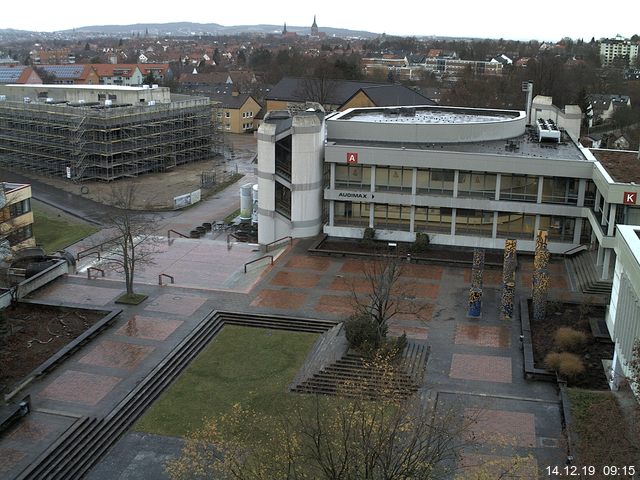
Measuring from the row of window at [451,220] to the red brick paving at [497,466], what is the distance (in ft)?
75.0

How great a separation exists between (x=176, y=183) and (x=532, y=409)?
4909 centimetres

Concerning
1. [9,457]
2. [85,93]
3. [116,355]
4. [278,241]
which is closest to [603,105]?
[85,93]

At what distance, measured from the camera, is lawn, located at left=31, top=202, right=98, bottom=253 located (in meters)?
49.5

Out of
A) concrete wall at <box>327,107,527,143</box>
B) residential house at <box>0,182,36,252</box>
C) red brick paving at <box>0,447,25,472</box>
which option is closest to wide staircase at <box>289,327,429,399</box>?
red brick paving at <box>0,447,25,472</box>

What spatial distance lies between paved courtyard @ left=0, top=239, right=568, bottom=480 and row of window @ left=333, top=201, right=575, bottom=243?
2.73 m

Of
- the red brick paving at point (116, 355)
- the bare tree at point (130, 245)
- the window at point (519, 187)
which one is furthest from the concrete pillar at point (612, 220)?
the bare tree at point (130, 245)

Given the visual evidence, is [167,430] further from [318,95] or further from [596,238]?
[318,95]

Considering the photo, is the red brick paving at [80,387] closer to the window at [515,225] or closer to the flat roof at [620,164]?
the window at [515,225]

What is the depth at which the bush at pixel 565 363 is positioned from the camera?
27928 millimetres

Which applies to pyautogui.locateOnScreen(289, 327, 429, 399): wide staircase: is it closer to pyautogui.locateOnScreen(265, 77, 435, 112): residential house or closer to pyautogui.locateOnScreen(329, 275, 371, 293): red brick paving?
pyautogui.locateOnScreen(329, 275, 371, 293): red brick paving

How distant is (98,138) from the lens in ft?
226

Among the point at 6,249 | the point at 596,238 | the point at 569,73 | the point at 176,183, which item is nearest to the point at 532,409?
the point at 596,238

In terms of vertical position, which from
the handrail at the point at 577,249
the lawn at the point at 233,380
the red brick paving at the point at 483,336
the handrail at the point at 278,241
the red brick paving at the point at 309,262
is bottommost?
the lawn at the point at 233,380

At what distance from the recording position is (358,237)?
1817 inches
